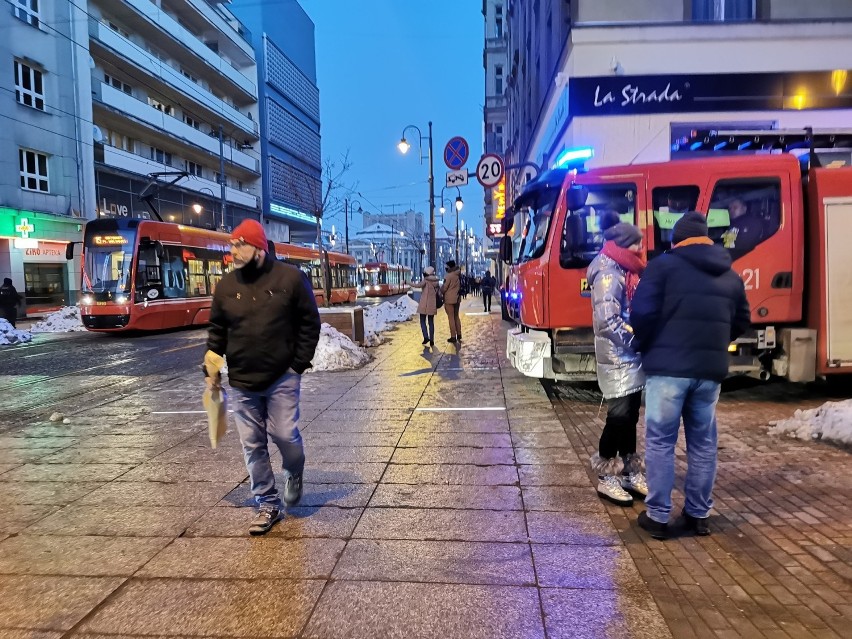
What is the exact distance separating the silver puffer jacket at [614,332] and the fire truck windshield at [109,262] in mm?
16245

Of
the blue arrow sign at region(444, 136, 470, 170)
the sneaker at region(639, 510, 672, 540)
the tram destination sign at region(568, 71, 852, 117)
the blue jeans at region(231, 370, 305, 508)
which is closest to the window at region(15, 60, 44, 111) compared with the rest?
the blue arrow sign at region(444, 136, 470, 170)

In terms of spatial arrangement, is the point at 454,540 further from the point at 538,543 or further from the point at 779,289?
the point at 779,289

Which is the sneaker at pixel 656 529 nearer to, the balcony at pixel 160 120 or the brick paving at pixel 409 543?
the brick paving at pixel 409 543

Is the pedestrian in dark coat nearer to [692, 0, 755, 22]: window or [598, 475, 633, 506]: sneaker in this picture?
[598, 475, 633, 506]: sneaker

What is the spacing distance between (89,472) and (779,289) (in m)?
7.46

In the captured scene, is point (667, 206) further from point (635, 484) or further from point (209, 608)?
point (209, 608)

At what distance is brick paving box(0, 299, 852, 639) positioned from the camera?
279 cm

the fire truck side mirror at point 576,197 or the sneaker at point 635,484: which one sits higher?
the fire truck side mirror at point 576,197

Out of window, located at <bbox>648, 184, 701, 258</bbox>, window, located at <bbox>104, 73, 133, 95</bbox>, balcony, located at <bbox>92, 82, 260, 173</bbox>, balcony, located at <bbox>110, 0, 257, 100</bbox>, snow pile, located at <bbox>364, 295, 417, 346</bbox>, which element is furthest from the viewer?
window, located at <bbox>104, 73, 133, 95</bbox>

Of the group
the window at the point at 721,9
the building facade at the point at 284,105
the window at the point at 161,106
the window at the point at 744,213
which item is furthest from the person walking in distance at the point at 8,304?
the building facade at the point at 284,105

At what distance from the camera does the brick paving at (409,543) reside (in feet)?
9.14

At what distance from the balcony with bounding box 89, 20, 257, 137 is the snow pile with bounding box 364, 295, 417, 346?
64.1ft


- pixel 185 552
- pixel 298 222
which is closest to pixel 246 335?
pixel 185 552

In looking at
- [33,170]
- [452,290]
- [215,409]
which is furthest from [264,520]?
[33,170]
